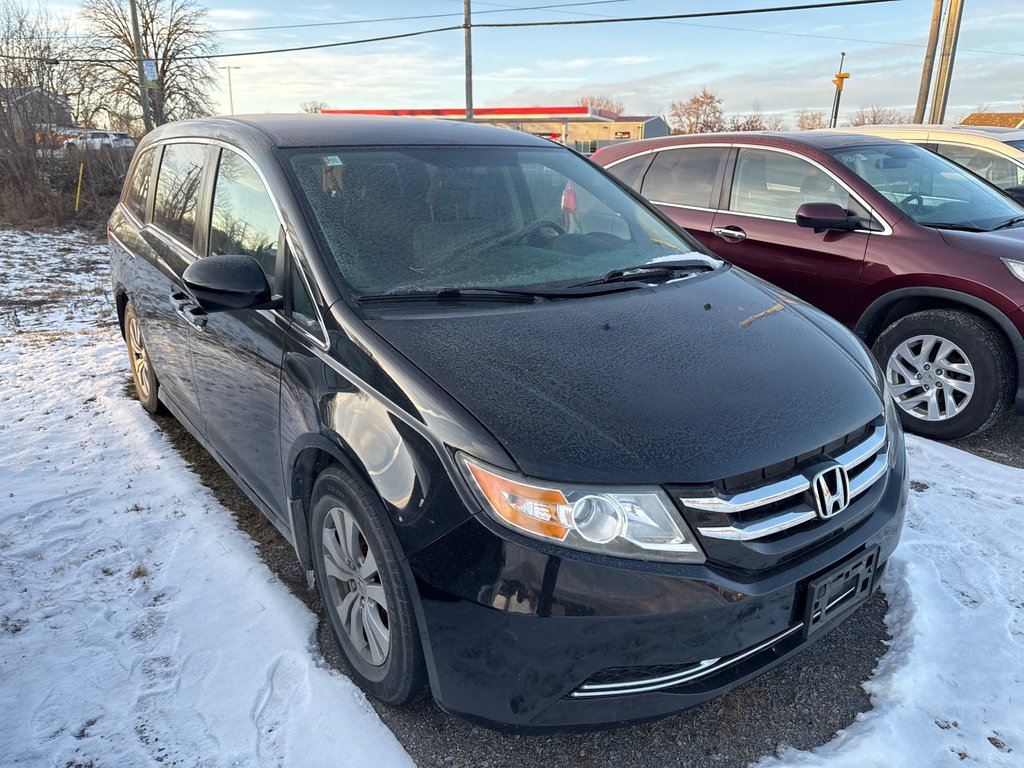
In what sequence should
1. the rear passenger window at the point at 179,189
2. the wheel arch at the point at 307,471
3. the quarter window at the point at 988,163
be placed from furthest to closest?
the quarter window at the point at 988,163 → the rear passenger window at the point at 179,189 → the wheel arch at the point at 307,471

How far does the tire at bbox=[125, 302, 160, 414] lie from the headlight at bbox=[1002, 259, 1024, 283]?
4.83 meters

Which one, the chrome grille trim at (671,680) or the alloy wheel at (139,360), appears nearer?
the chrome grille trim at (671,680)

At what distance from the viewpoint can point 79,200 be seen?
54.1 ft

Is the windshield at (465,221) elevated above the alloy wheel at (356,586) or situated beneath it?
elevated above

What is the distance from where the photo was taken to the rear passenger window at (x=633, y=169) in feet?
19.6

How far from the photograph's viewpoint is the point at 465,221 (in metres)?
2.74

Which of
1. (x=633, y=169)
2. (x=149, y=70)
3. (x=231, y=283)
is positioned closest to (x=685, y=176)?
(x=633, y=169)

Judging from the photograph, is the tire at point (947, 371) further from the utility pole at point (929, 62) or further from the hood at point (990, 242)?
the utility pole at point (929, 62)

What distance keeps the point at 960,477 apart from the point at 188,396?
3.86 metres

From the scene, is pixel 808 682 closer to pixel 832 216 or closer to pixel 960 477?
pixel 960 477

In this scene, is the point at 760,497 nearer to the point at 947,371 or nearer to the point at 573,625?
the point at 573,625

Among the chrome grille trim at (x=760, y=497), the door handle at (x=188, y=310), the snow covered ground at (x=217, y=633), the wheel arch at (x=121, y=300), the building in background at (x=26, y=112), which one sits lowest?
the snow covered ground at (x=217, y=633)

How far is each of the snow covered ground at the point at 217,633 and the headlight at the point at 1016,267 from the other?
3.36ft

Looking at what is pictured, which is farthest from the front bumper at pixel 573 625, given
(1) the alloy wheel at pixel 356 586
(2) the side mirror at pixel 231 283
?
(2) the side mirror at pixel 231 283
